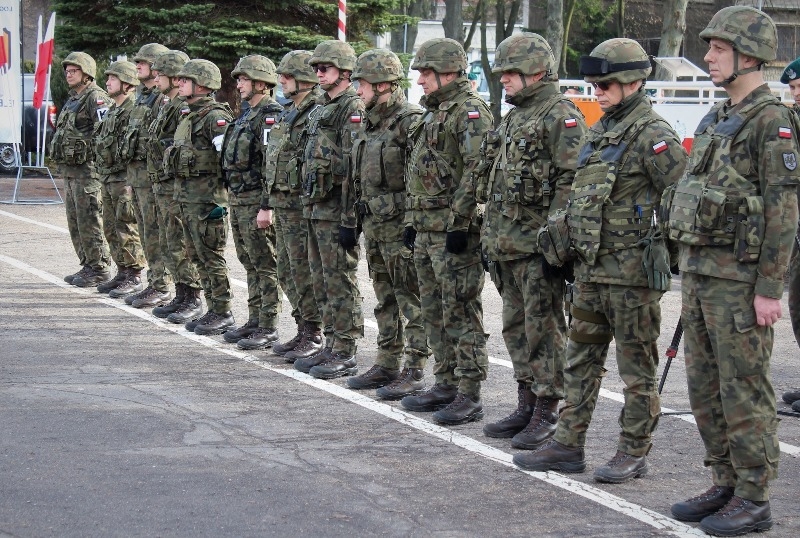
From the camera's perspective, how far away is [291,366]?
9516mm

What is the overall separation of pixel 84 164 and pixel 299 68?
4651 mm

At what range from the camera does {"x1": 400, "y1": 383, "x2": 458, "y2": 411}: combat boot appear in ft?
26.3

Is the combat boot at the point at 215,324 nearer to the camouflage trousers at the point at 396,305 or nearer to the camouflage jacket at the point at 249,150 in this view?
the camouflage jacket at the point at 249,150

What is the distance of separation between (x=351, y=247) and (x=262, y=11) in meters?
13.2

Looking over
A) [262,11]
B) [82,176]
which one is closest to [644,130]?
[82,176]

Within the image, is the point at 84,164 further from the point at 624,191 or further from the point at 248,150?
the point at 624,191

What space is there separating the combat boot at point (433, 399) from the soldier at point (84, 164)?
20.6 feet

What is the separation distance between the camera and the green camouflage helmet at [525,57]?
708 cm

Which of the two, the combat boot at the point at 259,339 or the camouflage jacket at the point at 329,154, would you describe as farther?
the combat boot at the point at 259,339

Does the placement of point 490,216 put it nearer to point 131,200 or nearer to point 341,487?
point 341,487

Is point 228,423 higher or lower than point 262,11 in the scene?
lower

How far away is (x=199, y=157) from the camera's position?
1088 cm

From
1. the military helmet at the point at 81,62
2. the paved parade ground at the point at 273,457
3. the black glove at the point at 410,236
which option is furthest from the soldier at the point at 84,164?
the black glove at the point at 410,236

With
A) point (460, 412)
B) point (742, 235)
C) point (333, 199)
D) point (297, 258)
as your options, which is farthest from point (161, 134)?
point (742, 235)
